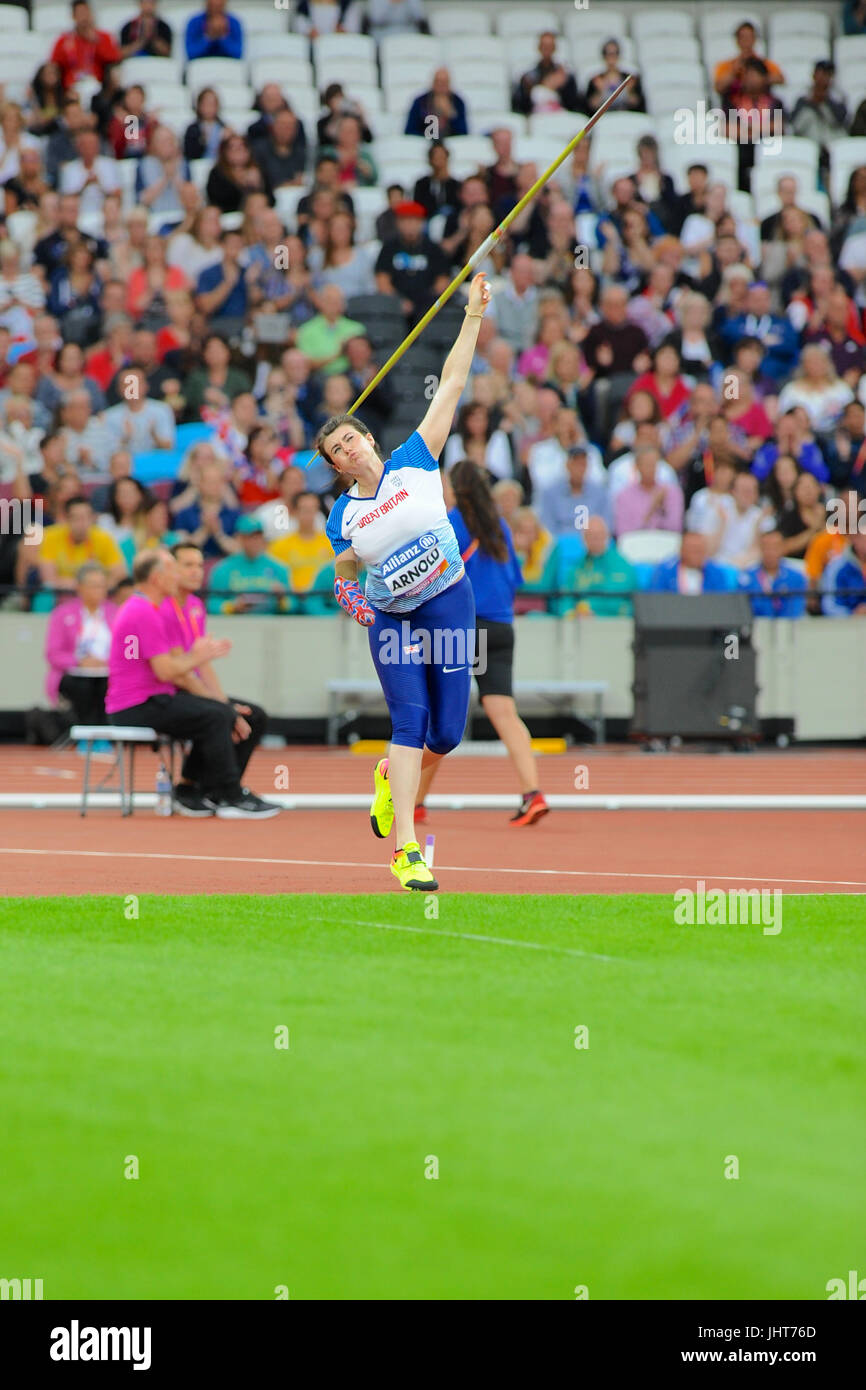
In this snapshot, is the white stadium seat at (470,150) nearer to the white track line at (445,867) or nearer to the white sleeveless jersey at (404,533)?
the white track line at (445,867)

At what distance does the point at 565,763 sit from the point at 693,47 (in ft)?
45.0

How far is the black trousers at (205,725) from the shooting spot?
13984mm

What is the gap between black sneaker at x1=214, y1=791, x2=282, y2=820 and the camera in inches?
552

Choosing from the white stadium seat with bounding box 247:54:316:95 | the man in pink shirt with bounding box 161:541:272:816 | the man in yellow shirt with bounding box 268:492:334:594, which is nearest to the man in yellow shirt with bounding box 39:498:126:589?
the man in yellow shirt with bounding box 268:492:334:594

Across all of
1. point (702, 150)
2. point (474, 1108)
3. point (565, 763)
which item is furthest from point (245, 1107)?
point (702, 150)

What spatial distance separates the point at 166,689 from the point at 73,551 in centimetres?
623

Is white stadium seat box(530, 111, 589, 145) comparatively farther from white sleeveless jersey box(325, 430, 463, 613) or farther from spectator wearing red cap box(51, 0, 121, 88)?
white sleeveless jersey box(325, 430, 463, 613)

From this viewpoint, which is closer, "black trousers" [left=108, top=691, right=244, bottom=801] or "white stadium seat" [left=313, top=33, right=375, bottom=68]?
"black trousers" [left=108, top=691, right=244, bottom=801]

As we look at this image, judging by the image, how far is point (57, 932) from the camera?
8078 mm

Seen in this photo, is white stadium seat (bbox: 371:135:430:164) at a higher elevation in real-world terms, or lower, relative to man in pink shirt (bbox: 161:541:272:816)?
higher

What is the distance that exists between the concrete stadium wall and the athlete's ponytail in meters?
7.11

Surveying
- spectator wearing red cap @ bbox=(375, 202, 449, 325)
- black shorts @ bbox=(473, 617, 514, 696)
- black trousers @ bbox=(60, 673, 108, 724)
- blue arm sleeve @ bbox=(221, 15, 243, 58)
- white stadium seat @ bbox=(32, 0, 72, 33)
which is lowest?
black trousers @ bbox=(60, 673, 108, 724)

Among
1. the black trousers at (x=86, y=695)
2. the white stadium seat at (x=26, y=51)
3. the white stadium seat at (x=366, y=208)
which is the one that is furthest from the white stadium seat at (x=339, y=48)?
the black trousers at (x=86, y=695)

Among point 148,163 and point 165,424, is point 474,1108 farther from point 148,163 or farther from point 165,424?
point 148,163
